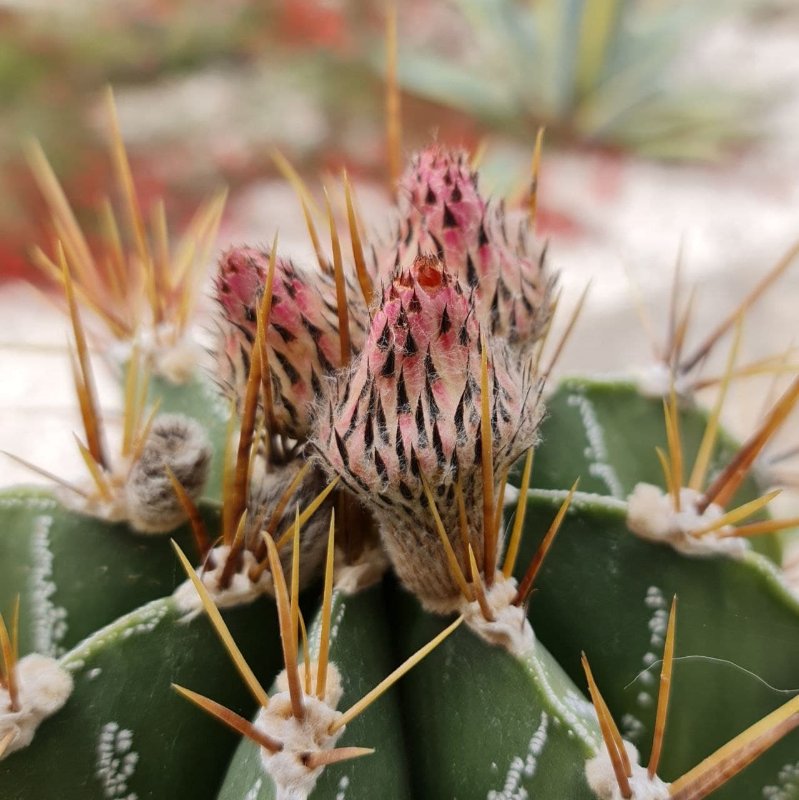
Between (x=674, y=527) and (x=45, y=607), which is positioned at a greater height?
(x=674, y=527)

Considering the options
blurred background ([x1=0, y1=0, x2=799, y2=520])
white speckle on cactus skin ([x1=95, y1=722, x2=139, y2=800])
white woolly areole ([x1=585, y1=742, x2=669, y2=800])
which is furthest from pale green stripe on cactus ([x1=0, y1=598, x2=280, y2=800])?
blurred background ([x1=0, y1=0, x2=799, y2=520])

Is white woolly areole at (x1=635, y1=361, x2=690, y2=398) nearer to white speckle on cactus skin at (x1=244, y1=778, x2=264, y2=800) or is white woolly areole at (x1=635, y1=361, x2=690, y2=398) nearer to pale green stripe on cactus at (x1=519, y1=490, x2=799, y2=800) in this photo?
pale green stripe on cactus at (x1=519, y1=490, x2=799, y2=800)

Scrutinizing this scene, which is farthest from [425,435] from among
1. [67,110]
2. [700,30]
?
[700,30]

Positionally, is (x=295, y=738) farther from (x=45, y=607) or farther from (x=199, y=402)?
(x=199, y=402)

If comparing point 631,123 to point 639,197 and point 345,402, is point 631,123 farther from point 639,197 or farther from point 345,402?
point 345,402

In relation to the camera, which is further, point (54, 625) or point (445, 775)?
point (54, 625)

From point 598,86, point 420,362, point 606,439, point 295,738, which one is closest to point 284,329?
point 420,362
